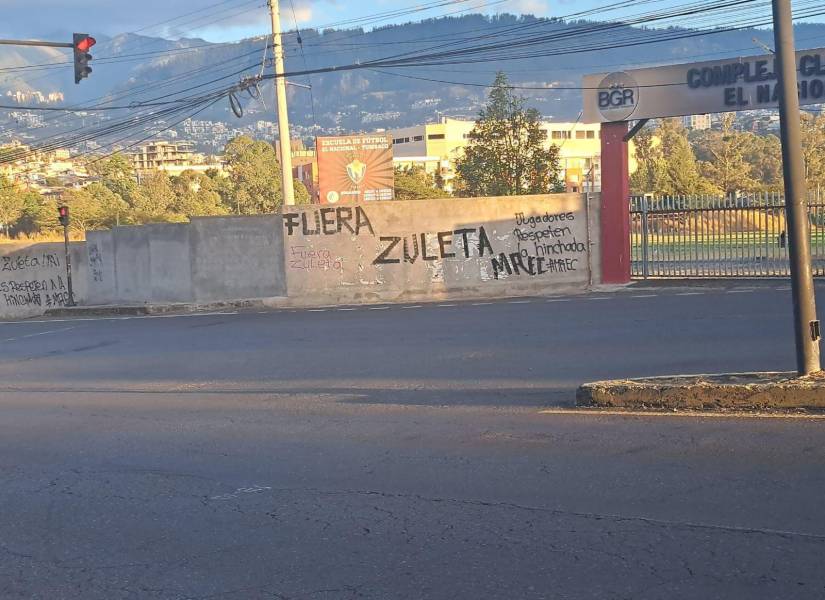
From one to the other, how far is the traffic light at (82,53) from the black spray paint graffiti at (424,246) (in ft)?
27.8

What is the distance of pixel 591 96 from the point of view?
79.8ft

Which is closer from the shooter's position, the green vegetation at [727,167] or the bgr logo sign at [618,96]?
the bgr logo sign at [618,96]

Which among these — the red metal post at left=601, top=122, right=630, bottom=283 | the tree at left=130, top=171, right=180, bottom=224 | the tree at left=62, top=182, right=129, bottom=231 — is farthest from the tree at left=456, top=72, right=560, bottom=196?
the tree at left=130, top=171, right=180, bottom=224

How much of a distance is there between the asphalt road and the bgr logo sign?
11172 mm

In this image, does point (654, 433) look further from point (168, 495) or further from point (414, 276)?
point (414, 276)

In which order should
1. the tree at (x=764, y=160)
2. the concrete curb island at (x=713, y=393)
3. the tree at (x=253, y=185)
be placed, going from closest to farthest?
the concrete curb island at (x=713, y=393) < the tree at (x=253, y=185) < the tree at (x=764, y=160)

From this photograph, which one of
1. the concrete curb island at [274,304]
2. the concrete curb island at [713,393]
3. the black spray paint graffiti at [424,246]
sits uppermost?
the black spray paint graffiti at [424,246]

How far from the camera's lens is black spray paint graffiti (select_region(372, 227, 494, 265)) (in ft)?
80.8

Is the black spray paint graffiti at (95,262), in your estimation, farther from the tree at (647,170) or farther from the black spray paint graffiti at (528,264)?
the tree at (647,170)

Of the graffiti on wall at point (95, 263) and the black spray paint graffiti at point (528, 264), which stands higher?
the graffiti on wall at point (95, 263)

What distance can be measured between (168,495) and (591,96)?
1955cm

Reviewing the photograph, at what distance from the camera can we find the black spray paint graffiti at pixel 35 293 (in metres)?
31.2

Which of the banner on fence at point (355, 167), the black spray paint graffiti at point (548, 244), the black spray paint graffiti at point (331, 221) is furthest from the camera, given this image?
the banner on fence at point (355, 167)

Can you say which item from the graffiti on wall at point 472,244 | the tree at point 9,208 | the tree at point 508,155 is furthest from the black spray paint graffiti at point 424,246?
the tree at point 9,208
